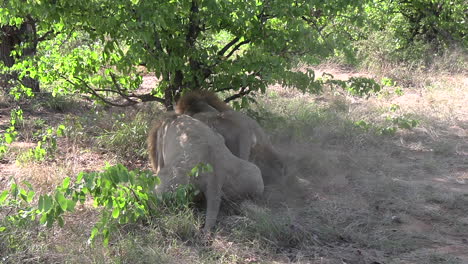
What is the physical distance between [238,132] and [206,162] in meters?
1.07

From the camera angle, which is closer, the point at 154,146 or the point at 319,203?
the point at 319,203

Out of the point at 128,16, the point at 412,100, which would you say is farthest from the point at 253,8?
the point at 412,100

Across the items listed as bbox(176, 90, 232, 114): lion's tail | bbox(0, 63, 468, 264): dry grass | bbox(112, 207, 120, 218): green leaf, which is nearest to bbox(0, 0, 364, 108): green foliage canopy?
bbox(176, 90, 232, 114): lion's tail

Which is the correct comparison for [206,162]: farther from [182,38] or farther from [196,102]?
[182,38]

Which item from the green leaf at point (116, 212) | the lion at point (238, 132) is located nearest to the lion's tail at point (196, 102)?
the lion at point (238, 132)

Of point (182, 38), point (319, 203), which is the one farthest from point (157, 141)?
point (319, 203)

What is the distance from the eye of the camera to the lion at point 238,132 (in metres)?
6.30

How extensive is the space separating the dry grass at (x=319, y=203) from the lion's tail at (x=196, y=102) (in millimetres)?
1073

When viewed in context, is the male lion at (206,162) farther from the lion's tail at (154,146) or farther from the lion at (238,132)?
the lion at (238,132)

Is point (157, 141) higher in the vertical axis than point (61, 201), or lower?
lower

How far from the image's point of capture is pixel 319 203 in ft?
18.6

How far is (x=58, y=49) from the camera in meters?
8.23

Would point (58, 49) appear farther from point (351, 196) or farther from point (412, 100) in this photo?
point (412, 100)

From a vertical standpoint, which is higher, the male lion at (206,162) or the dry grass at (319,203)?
the male lion at (206,162)
